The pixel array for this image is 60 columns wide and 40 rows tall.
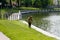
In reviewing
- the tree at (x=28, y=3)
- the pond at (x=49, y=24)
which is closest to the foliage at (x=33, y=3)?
the tree at (x=28, y=3)

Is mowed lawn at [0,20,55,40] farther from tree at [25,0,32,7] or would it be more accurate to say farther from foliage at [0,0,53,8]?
tree at [25,0,32,7]

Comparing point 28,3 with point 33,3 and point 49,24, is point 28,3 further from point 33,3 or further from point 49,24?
point 49,24

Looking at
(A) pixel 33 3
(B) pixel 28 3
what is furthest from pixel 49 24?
(B) pixel 28 3

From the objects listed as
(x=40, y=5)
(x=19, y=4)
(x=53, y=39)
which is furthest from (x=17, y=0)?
(x=53, y=39)

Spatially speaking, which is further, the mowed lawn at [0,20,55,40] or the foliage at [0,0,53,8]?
the foliage at [0,0,53,8]

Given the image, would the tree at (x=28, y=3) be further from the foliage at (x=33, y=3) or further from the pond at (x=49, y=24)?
the pond at (x=49, y=24)

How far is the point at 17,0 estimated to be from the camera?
9444cm

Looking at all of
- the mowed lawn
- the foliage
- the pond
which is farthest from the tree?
the mowed lawn

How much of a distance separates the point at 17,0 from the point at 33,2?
7.78 m

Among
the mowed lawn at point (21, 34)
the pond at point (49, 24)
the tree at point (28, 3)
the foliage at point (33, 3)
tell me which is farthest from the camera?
the tree at point (28, 3)

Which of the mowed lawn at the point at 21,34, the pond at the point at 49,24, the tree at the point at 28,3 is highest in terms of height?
the mowed lawn at the point at 21,34

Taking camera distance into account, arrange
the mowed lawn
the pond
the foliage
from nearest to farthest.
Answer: the mowed lawn < the pond < the foliage

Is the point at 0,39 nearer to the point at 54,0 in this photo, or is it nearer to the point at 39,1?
the point at 39,1

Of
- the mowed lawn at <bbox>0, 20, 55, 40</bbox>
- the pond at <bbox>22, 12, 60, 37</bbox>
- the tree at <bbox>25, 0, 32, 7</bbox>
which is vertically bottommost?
the tree at <bbox>25, 0, 32, 7</bbox>
